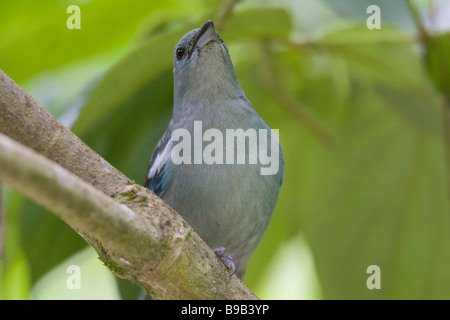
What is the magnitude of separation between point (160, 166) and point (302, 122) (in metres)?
0.90

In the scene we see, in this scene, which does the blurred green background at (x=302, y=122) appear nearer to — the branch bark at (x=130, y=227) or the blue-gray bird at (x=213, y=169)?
the blue-gray bird at (x=213, y=169)

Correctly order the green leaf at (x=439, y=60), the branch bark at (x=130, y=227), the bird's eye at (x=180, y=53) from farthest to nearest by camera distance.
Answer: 1. the green leaf at (x=439, y=60)
2. the bird's eye at (x=180, y=53)
3. the branch bark at (x=130, y=227)

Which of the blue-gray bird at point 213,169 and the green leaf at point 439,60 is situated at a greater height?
the green leaf at point 439,60

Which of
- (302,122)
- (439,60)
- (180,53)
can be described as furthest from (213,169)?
(439,60)

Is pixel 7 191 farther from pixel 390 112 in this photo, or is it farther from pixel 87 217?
pixel 390 112

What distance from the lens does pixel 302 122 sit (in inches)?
118

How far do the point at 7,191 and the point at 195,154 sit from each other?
1150 millimetres

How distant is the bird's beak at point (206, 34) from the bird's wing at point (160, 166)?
392 mm

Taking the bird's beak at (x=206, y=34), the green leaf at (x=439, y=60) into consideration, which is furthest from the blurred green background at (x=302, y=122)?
the bird's beak at (x=206, y=34)

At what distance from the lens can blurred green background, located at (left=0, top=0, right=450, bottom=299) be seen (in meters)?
2.71

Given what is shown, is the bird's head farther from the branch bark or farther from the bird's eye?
the branch bark

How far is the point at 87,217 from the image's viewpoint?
1350mm

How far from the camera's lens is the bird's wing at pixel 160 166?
7.77 feet
